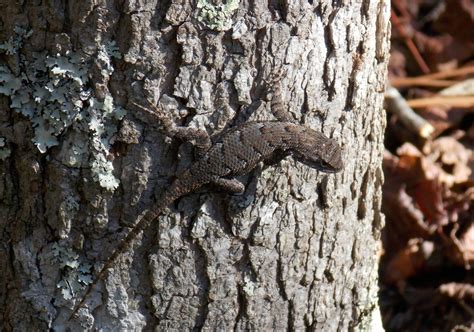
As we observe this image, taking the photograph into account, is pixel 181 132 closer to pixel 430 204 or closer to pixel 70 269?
pixel 70 269

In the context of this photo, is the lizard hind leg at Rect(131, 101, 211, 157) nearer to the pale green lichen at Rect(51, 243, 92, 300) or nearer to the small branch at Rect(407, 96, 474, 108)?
the pale green lichen at Rect(51, 243, 92, 300)

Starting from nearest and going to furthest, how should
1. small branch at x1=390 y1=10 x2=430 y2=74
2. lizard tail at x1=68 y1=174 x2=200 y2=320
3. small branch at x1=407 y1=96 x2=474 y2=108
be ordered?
lizard tail at x1=68 y1=174 x2=200 y2=320
small branch at x1=407 y1=96 x2=474 y2=108
small branch at x1=390 y1=10 x2=430 y2=74

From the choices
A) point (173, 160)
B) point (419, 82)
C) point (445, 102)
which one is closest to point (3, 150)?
point (173, 160)

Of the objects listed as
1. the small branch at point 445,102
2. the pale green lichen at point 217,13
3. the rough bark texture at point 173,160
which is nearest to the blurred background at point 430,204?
the small branch at point 445,102

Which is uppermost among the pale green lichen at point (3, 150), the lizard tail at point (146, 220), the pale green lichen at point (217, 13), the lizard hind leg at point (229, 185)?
the pale green lichen at point (217, 13)

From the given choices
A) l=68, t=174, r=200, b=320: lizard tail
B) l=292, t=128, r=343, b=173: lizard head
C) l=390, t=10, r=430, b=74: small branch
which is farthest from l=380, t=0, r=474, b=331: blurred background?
l=68, t=174, r=200, b=320: lizard tail

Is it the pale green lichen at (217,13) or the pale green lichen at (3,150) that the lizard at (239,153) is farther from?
the pale green lichen at (3,150)

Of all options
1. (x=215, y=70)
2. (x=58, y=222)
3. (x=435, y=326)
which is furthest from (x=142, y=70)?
(x=435, y=326)
